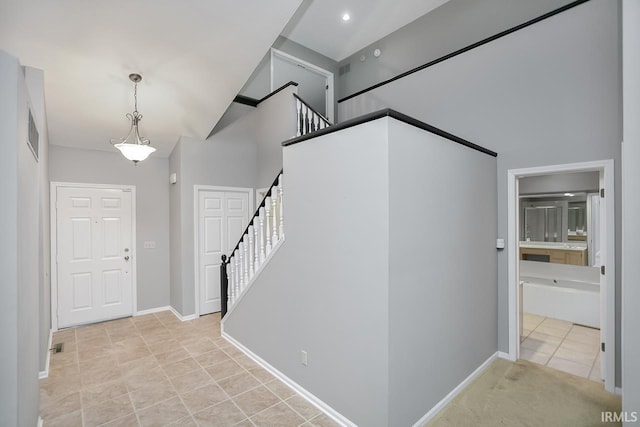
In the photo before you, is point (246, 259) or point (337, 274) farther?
point (246, 259)

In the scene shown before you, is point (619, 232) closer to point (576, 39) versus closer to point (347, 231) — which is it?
point (576, 39)

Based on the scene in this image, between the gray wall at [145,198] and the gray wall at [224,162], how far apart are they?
0.20 metres

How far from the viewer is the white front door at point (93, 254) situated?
4367 millimetres

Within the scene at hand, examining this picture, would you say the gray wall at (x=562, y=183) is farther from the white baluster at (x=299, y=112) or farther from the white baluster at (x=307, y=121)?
the white baluster at (x=299, y=112)

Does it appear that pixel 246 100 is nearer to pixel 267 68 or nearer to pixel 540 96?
pixel 267 68

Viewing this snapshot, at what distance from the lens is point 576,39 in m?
2.81

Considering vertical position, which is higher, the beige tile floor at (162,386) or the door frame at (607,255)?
the door frame at (607,255)

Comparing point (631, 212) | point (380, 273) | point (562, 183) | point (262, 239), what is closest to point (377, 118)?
point (380, 273)

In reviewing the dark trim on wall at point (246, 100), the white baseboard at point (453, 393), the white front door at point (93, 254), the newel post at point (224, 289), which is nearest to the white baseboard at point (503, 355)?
the white baseboard at point (453, 393)

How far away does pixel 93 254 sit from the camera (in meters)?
4.57

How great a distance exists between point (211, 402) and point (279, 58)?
5.23 m

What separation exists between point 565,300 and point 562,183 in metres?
1.78

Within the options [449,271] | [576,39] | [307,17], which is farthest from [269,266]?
[307,17]

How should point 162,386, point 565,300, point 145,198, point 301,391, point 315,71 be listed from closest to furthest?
point 301,391 → point 162,386 → point 565,300 → point 145,198 → point 315,71
